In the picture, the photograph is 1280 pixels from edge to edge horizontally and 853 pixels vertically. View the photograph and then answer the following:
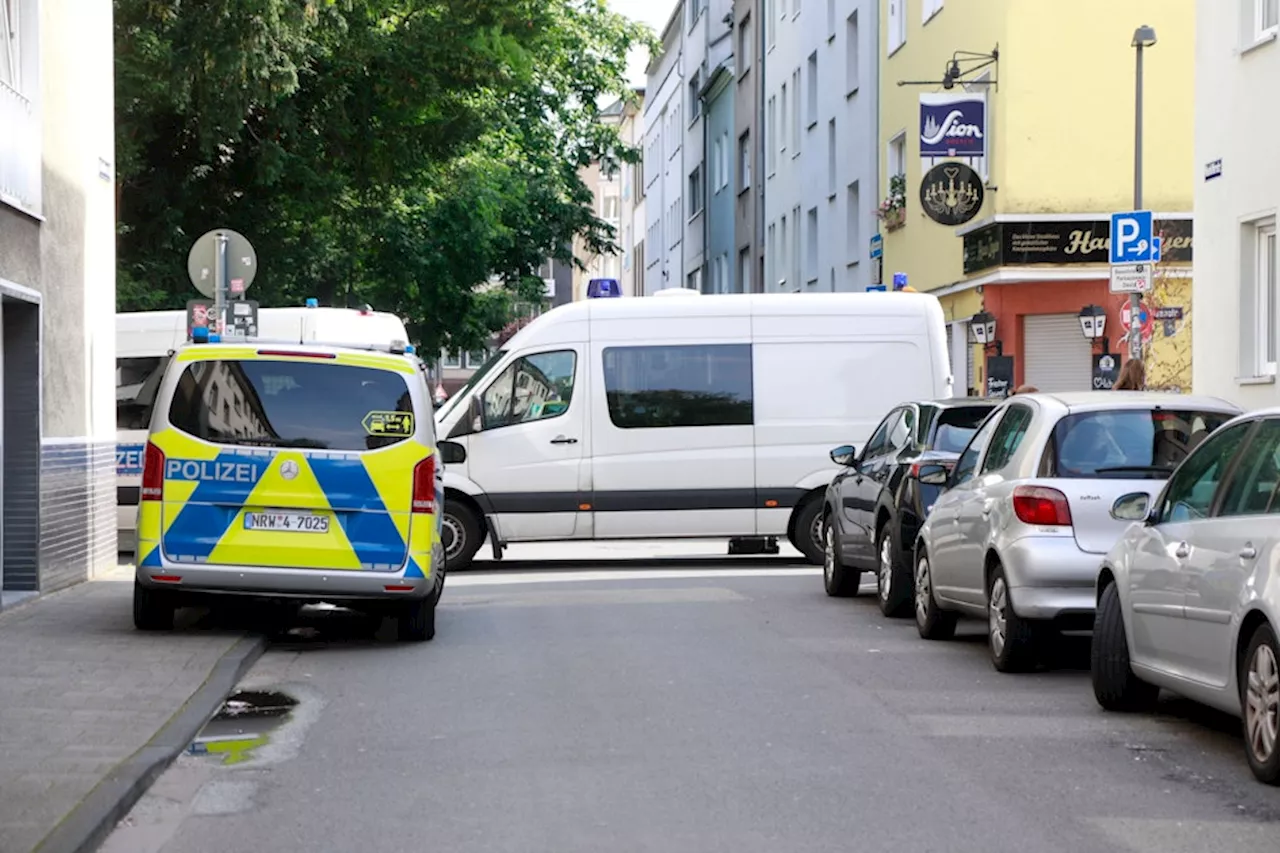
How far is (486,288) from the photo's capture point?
52.0m

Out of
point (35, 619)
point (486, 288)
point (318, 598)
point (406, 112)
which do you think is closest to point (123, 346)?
point (406, 112)

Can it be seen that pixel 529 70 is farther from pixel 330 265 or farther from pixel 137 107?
pixel 330 265

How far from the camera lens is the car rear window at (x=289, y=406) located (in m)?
12.9

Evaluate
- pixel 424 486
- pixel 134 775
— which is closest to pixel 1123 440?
pixel 424 486

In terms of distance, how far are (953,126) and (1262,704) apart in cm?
2453

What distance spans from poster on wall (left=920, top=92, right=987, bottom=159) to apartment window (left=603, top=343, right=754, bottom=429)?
11614 mm

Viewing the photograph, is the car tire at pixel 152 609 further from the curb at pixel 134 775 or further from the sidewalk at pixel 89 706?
the curb at pixel 134 775

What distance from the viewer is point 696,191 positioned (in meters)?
71.9

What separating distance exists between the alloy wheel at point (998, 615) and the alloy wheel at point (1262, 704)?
3425mm

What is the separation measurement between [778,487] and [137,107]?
834 cm

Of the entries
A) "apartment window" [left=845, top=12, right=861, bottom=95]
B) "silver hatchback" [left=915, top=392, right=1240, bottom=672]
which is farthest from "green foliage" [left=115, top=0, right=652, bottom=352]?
"apartment window" [left=845, top=12, right=861, bottom=95]

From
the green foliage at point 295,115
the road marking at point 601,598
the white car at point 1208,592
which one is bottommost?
the road marking at point 601,598

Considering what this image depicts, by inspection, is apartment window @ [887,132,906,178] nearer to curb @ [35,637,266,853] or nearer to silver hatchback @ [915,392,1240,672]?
silver hatchback @ [915,392,1240,672]

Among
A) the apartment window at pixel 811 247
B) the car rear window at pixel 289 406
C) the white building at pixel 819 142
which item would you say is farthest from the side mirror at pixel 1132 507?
the apartment window at pixel 811 247
